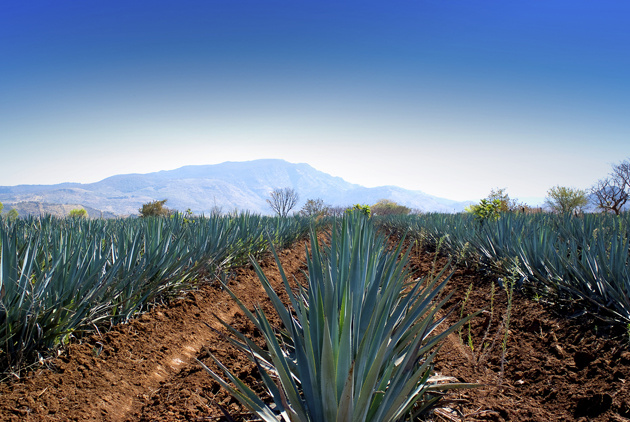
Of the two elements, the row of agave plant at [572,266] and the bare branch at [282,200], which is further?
the bare branch at [282,200]

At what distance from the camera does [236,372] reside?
228 centimetres

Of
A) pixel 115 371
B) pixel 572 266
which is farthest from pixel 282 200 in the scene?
pixel 115 371

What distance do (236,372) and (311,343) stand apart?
3.95 feet

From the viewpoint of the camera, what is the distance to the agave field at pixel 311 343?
4.25ft

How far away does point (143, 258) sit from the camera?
3.17 meters

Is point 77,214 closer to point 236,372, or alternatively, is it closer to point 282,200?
point 236,372

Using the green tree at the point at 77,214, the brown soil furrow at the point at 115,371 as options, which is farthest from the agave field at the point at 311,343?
the green tree at the point at 77,214

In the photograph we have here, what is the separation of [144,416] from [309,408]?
3.77ft

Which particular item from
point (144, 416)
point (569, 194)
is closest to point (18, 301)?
point (144, 416)

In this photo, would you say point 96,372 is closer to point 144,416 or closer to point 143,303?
point 144,416

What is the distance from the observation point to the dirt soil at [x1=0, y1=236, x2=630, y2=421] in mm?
1846

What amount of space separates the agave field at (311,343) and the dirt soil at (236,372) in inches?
0.4

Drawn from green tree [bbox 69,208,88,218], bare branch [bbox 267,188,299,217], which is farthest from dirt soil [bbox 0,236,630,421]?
bare branch [bbox 267,188,299,217]

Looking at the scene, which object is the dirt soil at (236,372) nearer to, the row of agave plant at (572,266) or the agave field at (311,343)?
the agave field at (311,343)
